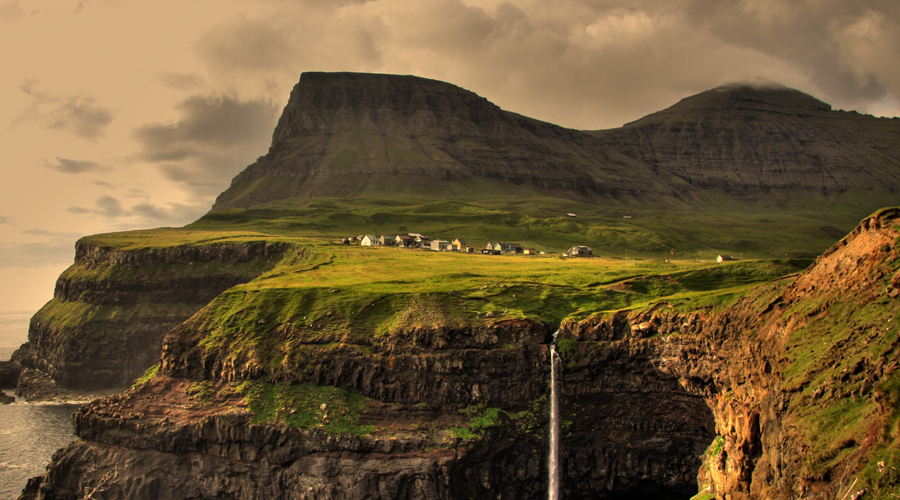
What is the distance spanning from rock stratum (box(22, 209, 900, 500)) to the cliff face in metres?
66.4

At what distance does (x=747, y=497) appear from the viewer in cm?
4228

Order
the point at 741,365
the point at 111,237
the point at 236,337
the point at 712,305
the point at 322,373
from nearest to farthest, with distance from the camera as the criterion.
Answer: the point at 741,365 < the point at 712,305 < the point at 322,373 < the point at 236,337 < the point at 111,237

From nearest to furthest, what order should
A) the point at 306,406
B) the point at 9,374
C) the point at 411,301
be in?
the point at 306,406
the point at 411,301
the point at 9,374

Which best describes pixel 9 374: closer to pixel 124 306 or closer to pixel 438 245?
pixel 124 306

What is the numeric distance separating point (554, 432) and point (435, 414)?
47.3ft

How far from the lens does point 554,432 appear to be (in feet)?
238

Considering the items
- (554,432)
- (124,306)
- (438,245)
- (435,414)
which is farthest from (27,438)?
(438,245)

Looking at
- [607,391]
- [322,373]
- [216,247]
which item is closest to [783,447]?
[607,391]

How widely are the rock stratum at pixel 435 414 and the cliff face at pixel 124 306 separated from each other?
66.4 m

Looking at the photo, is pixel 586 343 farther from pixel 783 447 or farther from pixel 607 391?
pixel 783 447

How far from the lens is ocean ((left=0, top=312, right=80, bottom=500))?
92475mm

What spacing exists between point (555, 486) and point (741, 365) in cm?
2882

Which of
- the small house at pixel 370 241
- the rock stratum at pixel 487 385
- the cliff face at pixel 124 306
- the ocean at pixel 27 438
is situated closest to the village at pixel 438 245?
the small house at pixel 370 241

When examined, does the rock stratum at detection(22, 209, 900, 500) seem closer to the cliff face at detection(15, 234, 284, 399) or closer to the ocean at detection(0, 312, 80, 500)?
the ocean at detection(0, 312, 80, 500)
